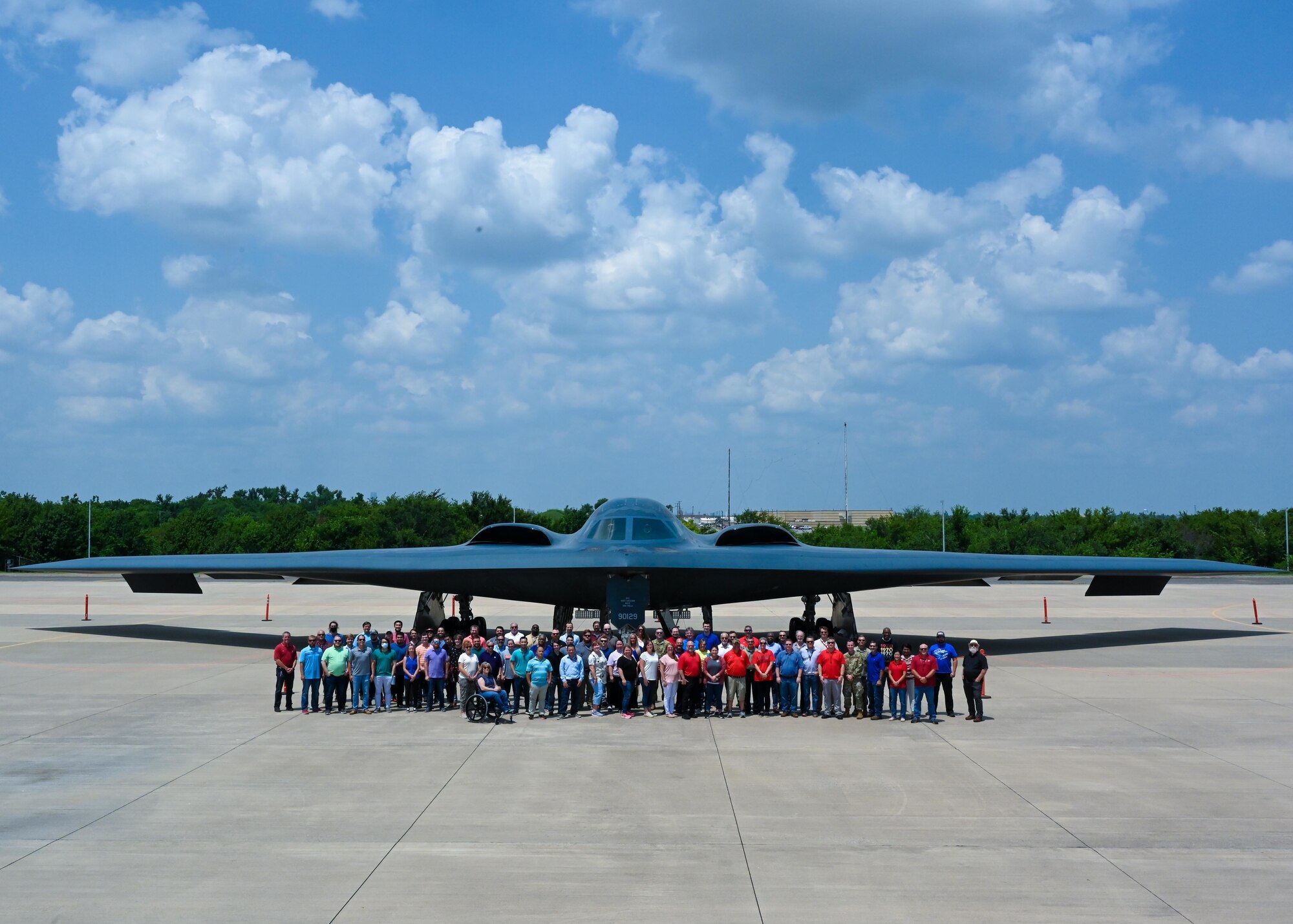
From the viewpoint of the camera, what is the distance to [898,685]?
1303 centimetres

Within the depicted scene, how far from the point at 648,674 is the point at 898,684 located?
11.1ft

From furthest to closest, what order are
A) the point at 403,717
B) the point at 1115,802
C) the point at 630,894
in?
the point at 403,717 → the point at 1115,802 → the point at 630,894

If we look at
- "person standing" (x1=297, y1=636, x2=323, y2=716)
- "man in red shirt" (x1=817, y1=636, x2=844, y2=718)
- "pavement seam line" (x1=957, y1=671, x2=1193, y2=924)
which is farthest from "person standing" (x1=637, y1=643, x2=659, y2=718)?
"person standing" (x1=297, y1=636, x2=323, y2=716)

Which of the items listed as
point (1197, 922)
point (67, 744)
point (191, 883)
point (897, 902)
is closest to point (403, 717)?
point (67, 744)

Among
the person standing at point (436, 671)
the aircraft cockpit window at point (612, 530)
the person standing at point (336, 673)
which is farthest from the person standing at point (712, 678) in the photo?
the aircraft cockpit window at point (612, 530)

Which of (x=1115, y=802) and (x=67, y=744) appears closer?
(x=1115, y=802)

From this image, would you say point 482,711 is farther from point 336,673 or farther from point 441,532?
point 441,532

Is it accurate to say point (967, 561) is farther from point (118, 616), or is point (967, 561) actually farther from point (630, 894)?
point (118, 616)

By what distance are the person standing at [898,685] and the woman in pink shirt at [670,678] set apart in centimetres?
289

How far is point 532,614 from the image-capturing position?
1252 inches

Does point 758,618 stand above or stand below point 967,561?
below

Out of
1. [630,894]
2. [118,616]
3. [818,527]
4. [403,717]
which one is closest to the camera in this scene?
[630,894]

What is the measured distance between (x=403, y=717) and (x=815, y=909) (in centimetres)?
838

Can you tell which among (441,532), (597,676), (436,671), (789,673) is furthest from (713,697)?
(441,532)
